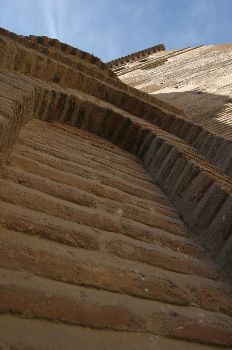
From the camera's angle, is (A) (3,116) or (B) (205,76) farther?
(B) (205,76)

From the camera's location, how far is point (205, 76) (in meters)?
7.72

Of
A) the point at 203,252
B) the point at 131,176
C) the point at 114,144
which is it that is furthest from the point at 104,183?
the point at 114,144

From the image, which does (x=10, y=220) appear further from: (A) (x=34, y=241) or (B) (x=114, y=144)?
(B) (x=114, y=144)

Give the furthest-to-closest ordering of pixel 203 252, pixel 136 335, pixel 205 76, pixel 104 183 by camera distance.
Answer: pixel 205 76 < pixel 104 183 < pixel 203 252 < pixel 136 335

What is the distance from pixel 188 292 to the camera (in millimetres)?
1363

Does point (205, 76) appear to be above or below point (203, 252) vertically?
above

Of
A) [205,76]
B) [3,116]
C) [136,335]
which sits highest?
[205,76]

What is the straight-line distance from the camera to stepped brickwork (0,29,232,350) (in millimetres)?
1020

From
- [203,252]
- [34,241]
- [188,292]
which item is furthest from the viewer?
[203,252]

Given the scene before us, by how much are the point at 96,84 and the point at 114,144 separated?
65 cm

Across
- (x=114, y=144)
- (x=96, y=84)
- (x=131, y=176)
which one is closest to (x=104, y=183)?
(x=131, y=176)

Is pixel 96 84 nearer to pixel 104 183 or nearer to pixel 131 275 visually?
pixel 104 183

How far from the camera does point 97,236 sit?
1.44 meters

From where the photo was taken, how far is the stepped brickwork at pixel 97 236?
3.34 ft
